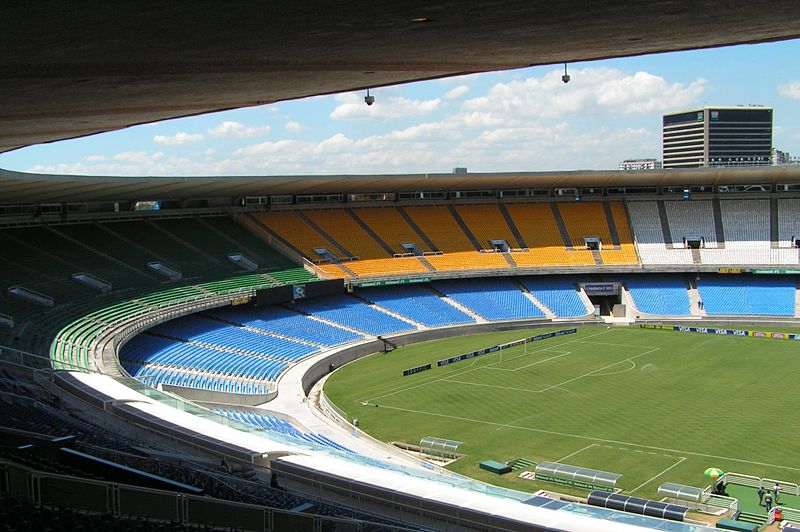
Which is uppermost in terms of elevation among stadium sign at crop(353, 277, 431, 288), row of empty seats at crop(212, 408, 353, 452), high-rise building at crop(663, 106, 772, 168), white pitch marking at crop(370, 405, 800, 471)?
high-rise building at crop(663, 106, 772, 168)

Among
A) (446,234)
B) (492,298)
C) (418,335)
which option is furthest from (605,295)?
(418,335)

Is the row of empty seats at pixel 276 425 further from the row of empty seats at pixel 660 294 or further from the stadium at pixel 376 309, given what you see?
the row of empty seats at pixel 660 294

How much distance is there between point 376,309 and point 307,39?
4253 centimetres

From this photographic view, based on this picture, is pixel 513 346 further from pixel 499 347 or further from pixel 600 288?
pixel 600 288

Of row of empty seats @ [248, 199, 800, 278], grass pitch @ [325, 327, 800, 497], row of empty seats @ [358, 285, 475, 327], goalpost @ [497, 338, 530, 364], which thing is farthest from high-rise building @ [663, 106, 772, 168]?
goalpost @ [497, 338, 530, 364]

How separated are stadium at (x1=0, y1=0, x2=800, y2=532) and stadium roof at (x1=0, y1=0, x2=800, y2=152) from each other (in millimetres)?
59

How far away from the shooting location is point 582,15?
7.23 m

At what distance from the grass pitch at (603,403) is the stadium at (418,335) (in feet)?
0.52

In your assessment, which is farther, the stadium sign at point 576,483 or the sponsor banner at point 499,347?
the sponsor banner at point 499,347

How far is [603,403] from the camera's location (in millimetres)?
33656

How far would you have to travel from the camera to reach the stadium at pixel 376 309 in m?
8.58

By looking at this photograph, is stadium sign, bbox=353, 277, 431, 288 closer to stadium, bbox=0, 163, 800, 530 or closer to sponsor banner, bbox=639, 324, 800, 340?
stadium, bbox=0, 163, 800, 530

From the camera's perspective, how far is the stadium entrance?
56803mm

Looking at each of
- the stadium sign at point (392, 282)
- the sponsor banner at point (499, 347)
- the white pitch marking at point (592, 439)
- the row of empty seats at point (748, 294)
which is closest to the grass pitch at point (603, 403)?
the white pitch marking at point (592, 439)
